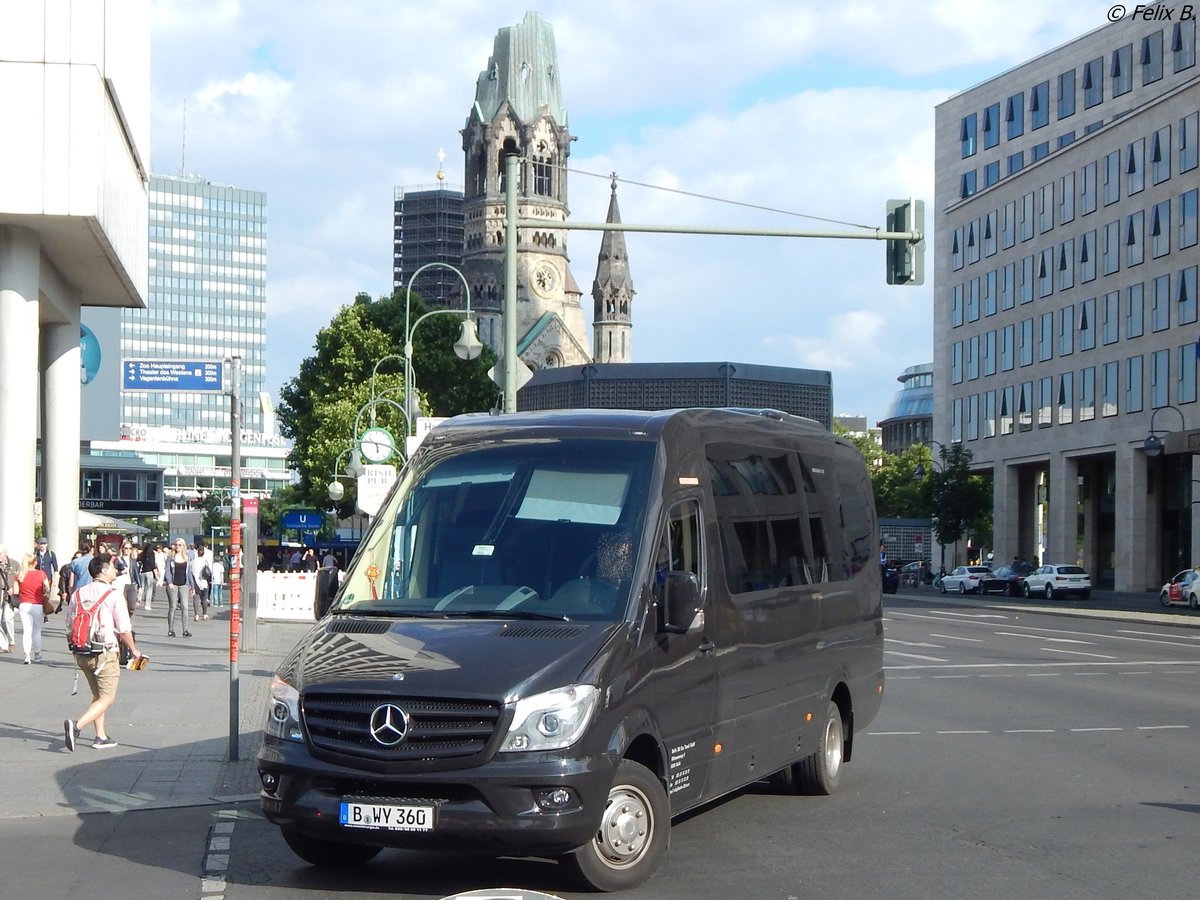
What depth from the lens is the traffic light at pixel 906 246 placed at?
66.9 feet

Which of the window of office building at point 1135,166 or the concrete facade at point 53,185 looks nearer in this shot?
the concrete facade at point 53,185

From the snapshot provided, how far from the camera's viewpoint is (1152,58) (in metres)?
66.8

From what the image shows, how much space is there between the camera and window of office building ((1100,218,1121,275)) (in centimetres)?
6369

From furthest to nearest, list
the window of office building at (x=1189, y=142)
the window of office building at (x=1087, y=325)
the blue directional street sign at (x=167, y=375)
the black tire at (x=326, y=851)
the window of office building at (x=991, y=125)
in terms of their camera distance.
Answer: the window of office building at (x=991, y=125) → the window of office building at (x=1087, y=325) → the window of office building at (x=1189, y=142) → the blue directional street sign at (x=167, y=375) → the black tire at (x=326, y=851)

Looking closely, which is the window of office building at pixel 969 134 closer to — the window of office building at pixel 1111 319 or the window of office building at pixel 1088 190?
the window of office building at pixel 1088 190

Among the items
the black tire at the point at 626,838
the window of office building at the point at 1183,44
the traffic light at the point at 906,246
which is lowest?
the black tire at the point at 626,838

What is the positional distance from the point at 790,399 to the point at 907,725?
1599cm

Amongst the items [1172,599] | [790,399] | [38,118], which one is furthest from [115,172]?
[1172,599]

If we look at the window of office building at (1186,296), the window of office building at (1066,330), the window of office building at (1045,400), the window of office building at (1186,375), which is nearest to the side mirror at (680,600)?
the window of office building at (1186,375)

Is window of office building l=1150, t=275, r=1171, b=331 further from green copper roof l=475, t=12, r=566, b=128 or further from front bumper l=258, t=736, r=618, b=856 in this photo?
green copper roof l=475, t=12, r=566, b=128

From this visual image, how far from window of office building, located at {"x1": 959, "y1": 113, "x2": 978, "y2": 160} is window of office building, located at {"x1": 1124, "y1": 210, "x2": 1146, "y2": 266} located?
1979cm

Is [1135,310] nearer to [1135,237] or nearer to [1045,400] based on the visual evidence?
[1135,237]

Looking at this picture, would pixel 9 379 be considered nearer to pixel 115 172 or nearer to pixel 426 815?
pixel 115 172

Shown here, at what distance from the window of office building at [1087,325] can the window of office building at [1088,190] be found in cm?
367
